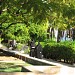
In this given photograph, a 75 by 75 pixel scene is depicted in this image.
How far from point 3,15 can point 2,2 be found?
11.9 metres

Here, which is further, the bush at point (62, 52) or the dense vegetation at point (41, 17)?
the bush at point (62, 52)

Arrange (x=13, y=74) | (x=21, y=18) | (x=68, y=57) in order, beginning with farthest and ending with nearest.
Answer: (x=21, y=18), (x=68, y=57), (x=13, y=74)

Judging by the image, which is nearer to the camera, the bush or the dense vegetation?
the dense vegetation

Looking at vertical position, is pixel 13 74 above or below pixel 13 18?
below

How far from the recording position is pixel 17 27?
3403 centimetres

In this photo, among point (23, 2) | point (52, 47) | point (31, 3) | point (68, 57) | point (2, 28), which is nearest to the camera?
point (31, 3)

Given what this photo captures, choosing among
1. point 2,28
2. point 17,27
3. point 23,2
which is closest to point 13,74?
point 23,2

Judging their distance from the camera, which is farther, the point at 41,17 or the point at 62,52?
the point at 62,52

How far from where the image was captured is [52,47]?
27125 mm

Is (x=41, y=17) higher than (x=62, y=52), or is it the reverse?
(x=41, y=17)

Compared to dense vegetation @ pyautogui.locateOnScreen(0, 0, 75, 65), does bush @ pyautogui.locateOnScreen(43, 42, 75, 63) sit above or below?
below

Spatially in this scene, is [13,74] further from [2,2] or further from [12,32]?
[12,32]

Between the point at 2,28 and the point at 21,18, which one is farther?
the point at 2,28

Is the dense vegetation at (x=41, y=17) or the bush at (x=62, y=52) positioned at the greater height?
the dense vegetation at (x=41, y=17)
